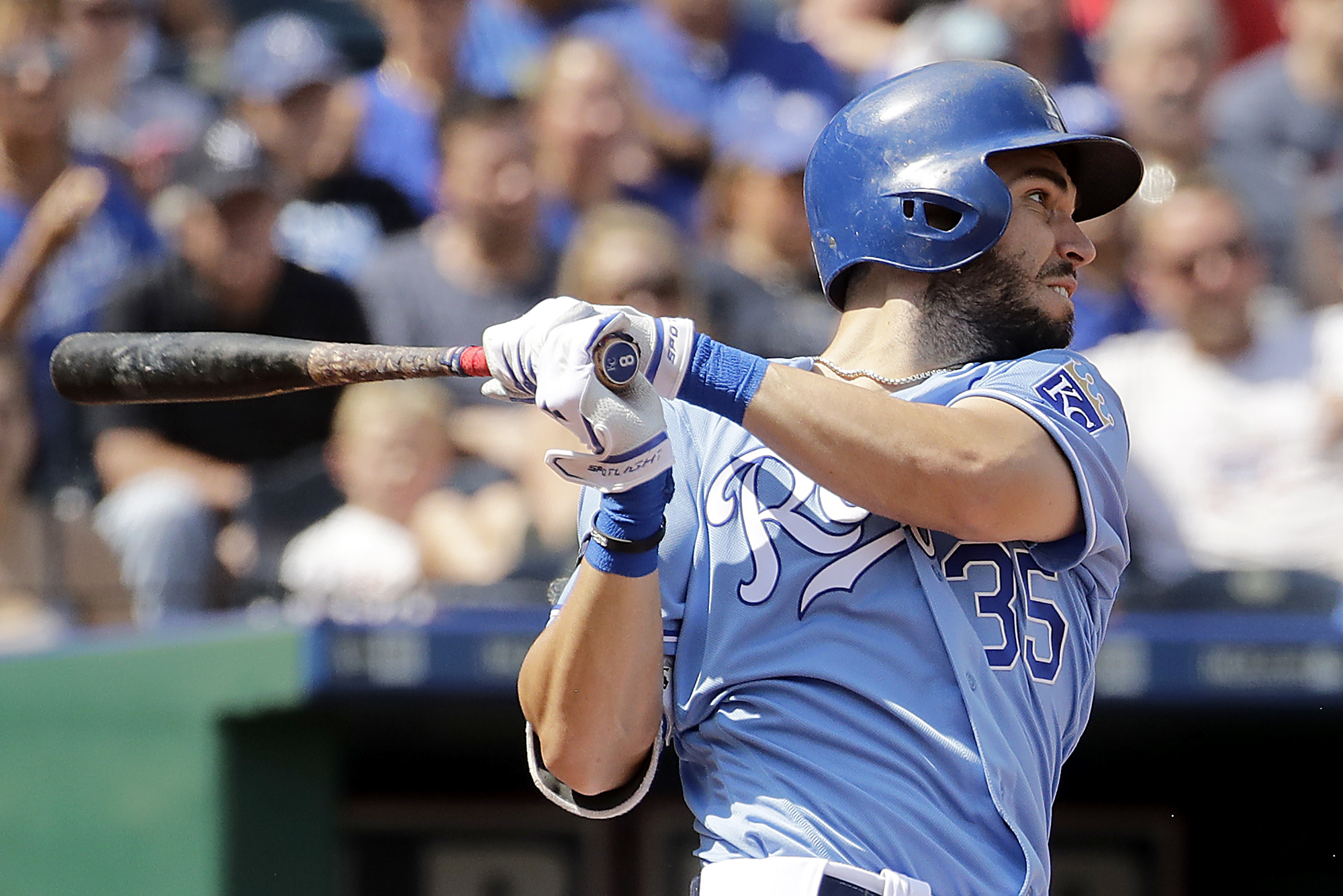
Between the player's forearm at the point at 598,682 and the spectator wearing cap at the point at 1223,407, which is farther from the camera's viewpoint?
the spectator wearing cap at the point at 1223,407

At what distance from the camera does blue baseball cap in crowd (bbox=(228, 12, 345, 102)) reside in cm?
595

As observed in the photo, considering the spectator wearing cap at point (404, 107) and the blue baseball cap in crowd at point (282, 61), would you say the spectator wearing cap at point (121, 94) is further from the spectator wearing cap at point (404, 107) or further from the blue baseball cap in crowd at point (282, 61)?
the spectator wearing cap at point (404, 107)

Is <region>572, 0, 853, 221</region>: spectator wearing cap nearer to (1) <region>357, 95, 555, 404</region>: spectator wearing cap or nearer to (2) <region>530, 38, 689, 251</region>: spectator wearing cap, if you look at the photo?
(2) <region>530, 38, 689, 251</region>: spectator wearing cap

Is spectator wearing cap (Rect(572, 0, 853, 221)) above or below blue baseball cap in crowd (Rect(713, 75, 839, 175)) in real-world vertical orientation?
above

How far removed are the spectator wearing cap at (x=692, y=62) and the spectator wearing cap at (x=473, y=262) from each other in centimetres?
87

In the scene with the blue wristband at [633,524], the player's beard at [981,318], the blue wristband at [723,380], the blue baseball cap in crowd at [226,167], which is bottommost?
the blue wristband at [633,524]

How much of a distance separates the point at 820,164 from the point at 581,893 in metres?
2.72

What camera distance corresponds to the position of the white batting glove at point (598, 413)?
1857mm

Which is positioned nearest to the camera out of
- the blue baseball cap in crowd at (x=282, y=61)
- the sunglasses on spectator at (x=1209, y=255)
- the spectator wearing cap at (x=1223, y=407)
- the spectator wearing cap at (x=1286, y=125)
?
the spectator wearing cap at (x=1223, y=407)

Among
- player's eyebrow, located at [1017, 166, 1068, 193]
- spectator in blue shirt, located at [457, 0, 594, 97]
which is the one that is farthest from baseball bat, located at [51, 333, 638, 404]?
spectator in blue shirt, located at [457, 0, 594, 97]

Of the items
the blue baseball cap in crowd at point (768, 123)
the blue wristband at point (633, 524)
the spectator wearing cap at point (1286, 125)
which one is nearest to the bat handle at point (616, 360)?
the blue wristband at point (633, 524)

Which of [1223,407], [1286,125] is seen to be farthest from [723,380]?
[1286,125]

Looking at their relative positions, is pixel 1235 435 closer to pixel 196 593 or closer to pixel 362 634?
pixel 362 634

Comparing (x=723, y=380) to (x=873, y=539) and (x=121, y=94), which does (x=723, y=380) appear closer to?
(x=873, y=539)
